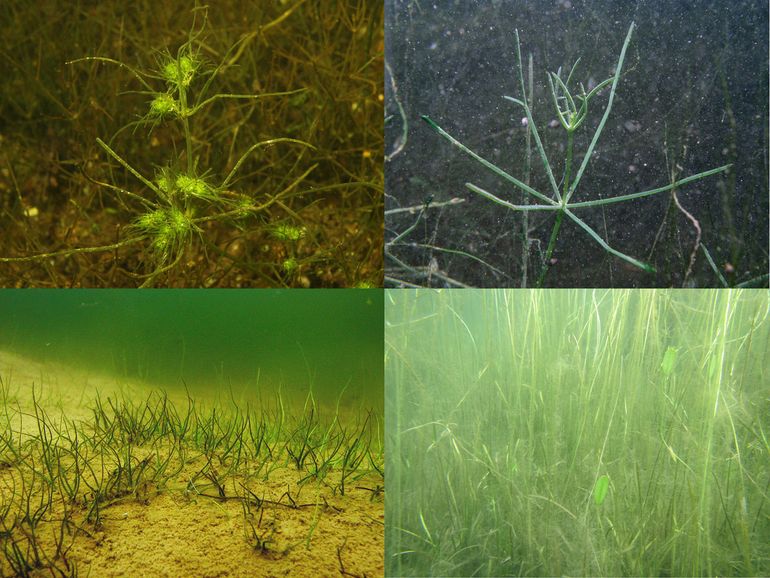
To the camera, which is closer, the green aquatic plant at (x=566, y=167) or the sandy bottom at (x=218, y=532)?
the sandy bottom at (x=218, y=532)

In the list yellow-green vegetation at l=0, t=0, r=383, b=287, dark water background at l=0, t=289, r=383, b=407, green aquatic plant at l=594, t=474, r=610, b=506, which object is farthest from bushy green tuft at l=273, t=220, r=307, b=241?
green aquatic plant at l=594, t=474, r=610, b=506

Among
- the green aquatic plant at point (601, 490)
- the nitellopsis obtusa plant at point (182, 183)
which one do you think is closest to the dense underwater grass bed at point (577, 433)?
the green aquatic plant at point (601, 490)

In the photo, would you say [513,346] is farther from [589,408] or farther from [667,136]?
[667,136]

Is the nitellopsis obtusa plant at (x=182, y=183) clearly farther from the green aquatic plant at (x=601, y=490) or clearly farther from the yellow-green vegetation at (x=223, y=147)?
the green aquatic plant at (x=601, y=490)

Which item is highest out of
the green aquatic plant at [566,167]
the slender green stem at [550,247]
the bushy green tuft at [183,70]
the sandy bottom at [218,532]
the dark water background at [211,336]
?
the bushy green tuft at [183,70]

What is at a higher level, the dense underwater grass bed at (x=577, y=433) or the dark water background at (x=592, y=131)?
the dark water background at (x=592, y=131)

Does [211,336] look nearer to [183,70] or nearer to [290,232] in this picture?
[290,232]

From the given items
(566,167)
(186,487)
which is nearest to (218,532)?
(186,487)
